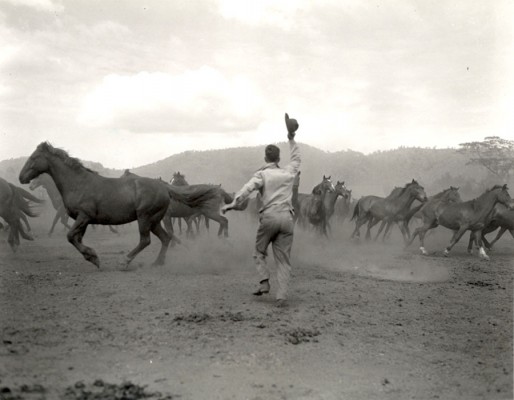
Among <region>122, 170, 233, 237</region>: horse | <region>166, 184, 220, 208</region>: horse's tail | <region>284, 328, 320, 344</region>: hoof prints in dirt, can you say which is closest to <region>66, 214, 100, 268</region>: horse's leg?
<region>166, 184, 220, 208</region>: horse's tail

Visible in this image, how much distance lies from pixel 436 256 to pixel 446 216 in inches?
52.2

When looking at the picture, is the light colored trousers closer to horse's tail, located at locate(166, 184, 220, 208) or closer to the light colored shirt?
the light colored shirt

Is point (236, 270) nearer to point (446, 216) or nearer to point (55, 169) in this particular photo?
point (55, 169)

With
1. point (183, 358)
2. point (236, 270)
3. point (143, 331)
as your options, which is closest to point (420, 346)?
point (183, 358)

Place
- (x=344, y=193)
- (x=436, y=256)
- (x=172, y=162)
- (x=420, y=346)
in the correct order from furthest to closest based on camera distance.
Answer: (x=172, y=162) < (x=344, y=193) < (x=436, y=256) < (x=420, y=346)

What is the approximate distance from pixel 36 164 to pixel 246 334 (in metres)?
6.30

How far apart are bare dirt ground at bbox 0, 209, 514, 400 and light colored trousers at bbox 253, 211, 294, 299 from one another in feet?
1.38

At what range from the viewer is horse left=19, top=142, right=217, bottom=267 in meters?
9.97

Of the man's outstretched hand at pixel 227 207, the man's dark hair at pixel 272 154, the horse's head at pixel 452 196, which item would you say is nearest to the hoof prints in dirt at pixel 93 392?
the man's outstretched hand at pixel 227 207

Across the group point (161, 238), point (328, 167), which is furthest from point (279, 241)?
point (328, 167)

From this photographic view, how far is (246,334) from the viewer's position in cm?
579

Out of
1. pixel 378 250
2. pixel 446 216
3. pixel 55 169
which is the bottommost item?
pixel 378 250

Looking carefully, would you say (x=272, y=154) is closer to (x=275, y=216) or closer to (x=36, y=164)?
(x=275, y=216)

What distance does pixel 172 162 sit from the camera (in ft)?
273
